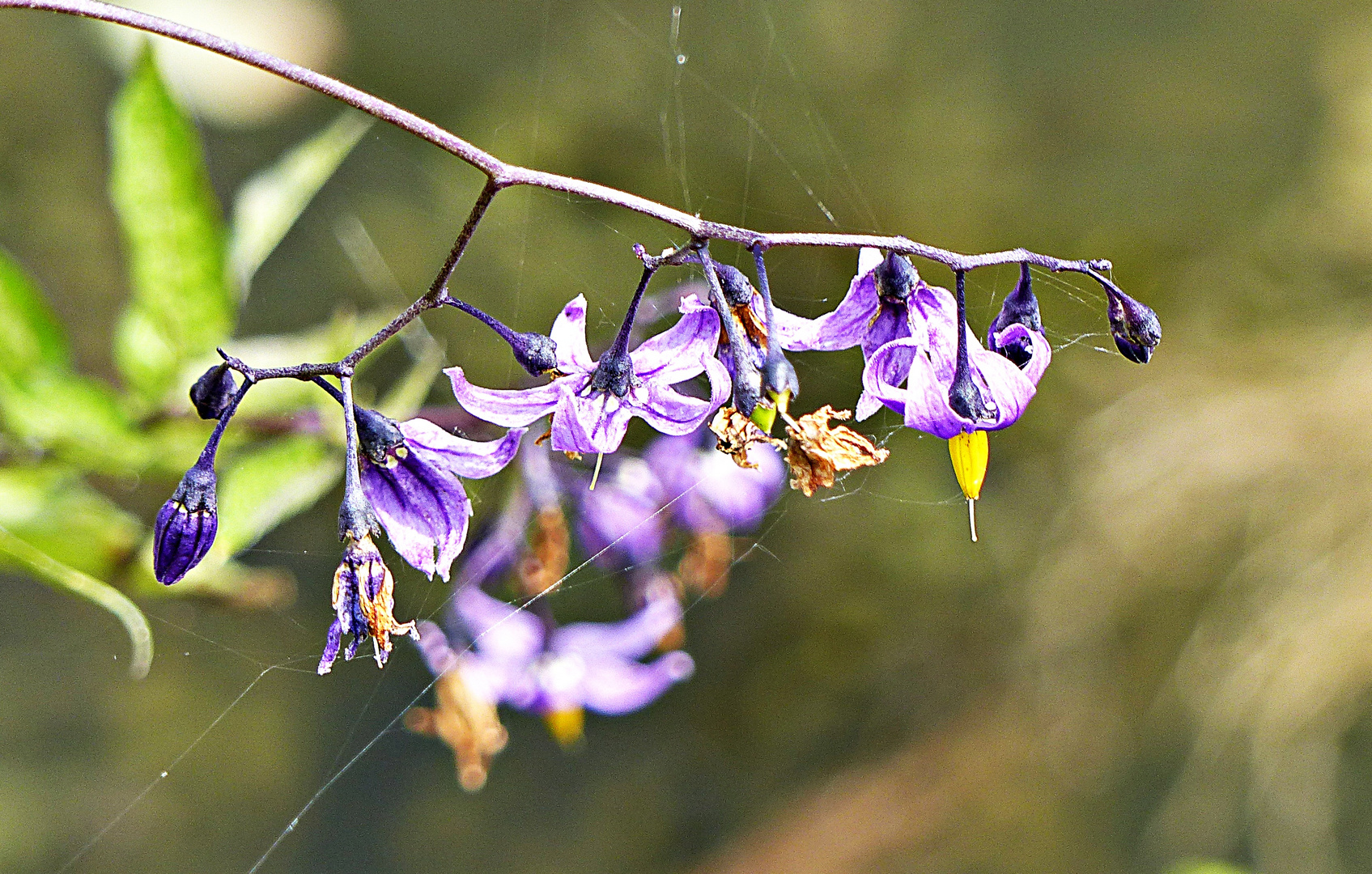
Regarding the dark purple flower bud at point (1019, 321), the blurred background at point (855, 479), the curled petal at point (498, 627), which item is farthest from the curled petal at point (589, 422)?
the blurred background at point (855, 479)

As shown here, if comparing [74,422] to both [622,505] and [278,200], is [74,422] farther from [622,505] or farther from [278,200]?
[622,505]

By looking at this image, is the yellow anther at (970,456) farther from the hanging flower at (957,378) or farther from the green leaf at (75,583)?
the green leaf at (75,583)

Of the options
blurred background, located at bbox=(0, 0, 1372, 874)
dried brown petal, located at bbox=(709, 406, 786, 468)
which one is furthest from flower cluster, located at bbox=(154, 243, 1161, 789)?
blurred background, located at bbox=(0, 0, 1372, 874)

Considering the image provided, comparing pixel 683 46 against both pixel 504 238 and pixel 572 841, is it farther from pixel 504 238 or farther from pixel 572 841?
pixel 572 841

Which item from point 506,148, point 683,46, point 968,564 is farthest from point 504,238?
point 968,564

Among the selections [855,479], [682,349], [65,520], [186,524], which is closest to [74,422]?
[65,520]

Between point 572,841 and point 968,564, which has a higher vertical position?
point 968,564
